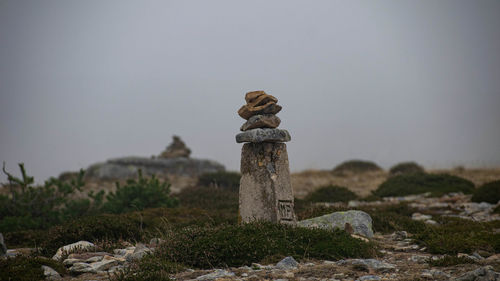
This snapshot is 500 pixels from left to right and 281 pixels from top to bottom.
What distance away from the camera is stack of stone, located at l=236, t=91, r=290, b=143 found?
9.79m

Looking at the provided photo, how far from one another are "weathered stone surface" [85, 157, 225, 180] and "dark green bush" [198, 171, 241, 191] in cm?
780

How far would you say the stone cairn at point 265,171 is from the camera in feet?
31.7

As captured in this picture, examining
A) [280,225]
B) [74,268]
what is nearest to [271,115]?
[280,225]

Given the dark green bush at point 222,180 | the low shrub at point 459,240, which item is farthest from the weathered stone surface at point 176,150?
the low shrub at point 459,240

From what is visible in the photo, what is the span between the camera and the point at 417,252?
9.06m

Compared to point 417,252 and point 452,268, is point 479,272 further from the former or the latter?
point 417,252

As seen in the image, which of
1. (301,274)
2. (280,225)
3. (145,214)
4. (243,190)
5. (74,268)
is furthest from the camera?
(145,214)

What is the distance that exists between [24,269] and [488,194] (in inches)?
597

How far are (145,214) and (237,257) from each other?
270 inches

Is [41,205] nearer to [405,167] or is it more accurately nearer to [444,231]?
[444,231]

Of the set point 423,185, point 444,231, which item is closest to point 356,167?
point 423,185

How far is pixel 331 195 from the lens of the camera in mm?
18906

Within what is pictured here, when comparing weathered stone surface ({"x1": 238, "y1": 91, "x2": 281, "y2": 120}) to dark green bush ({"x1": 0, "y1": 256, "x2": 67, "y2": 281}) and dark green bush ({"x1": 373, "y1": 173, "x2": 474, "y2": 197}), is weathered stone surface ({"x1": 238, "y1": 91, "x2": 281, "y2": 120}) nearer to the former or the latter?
dark green bush ({"x1": 0, "y1": 256, "x2": 67, "y2": 281})

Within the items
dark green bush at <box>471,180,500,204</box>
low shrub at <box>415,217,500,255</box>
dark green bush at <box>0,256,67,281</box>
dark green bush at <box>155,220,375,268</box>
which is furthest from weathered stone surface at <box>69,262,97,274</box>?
dark green bush at <box>471,180,500,204</box>
